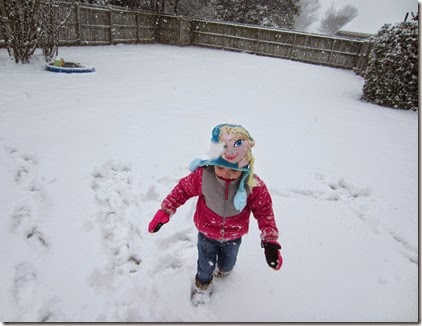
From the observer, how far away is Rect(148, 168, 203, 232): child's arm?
5.98 feet

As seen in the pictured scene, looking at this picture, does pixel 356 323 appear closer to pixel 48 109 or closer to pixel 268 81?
pixel 48 109

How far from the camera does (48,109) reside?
4.42m

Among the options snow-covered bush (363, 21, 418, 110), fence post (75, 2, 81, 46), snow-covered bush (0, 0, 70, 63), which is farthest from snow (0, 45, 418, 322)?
fence post (75, 2, 81, 46)

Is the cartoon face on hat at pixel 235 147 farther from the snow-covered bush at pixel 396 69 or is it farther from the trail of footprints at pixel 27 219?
the snow-covered bush at pixel 396 69

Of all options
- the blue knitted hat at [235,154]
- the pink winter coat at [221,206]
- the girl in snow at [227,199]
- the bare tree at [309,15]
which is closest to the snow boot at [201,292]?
the girl in snow at [227,199]

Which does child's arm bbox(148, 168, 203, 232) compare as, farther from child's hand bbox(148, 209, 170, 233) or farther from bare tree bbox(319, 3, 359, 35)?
bare tree bbox(319, 3, 359, 35)

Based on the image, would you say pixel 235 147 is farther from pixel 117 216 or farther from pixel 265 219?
pixel 117 216

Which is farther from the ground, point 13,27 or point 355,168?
point 13,27

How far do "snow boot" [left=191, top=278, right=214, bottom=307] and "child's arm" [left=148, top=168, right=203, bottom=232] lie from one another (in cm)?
63

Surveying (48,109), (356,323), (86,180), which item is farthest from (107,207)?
(48,109)

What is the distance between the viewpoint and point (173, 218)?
276 centimetres

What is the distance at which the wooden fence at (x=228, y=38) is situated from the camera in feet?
44.6

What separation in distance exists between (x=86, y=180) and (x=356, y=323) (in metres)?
2.74

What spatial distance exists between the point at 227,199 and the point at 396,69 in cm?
734
